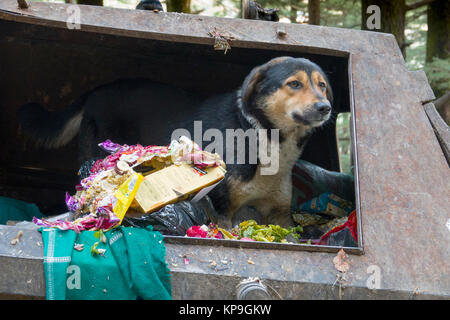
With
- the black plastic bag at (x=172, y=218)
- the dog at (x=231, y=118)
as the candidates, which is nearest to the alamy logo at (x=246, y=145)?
the dog at (x=231, y=118)

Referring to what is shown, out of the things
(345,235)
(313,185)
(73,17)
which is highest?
(73,17)

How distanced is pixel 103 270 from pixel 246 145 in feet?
6.44

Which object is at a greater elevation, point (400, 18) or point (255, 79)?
point (400, 18)

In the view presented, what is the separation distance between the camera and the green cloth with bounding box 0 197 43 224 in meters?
4.09

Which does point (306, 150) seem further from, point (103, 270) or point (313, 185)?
point (103, 270)

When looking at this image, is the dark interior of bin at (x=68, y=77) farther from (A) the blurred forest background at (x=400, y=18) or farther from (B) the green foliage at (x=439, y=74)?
(B) the green foliage at (x=439, y=74)

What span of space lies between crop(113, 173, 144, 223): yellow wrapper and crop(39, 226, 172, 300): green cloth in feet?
0.59

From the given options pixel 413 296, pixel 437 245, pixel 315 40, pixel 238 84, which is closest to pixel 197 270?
pixel 413 296

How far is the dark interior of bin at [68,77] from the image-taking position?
5.20 meters

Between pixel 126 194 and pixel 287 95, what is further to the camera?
pixel 287 95

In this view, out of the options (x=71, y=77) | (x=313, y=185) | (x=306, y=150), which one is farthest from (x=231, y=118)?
(x=71, y=77)

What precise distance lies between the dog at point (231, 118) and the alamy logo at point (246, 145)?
2 cm

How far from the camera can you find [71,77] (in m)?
5.50

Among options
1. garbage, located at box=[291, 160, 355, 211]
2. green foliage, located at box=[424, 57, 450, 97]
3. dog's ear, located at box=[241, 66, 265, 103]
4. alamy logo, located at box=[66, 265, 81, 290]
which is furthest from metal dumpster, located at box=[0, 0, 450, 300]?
green foliage, located at box=[424, 57, 450, 97]
